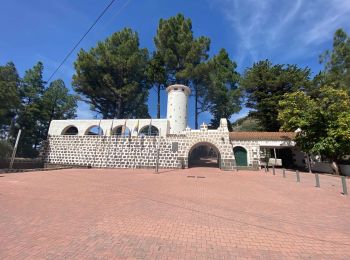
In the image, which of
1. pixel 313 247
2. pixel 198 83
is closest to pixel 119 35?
pixel 198 83

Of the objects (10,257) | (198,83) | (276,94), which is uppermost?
(198,83)

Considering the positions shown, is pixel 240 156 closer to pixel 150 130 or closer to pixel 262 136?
pixel 262 136

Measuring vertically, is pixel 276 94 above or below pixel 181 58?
below

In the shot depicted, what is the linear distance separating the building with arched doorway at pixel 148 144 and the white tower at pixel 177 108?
0.74m

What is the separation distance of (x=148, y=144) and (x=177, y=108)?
7.28 metres

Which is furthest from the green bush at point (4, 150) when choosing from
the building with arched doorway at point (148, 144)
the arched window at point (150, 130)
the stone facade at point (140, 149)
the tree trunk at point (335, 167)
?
the tree trunk at point (335, 167)

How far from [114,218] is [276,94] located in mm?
26895

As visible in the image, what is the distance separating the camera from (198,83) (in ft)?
105

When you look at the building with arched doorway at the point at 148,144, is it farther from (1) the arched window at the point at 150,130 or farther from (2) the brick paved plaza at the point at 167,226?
(2) the brick paved plaza at the point at 167,226

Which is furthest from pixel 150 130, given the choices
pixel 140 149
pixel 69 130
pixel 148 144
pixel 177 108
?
pixel 69 130

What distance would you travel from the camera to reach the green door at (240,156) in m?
20.6

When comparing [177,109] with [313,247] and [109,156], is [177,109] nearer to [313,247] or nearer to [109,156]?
[109,156]

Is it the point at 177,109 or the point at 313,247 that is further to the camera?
the point at 177,109

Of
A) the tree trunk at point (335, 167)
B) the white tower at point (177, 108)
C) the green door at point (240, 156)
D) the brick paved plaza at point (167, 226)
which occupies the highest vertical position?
the white tower at point (177, 108)
